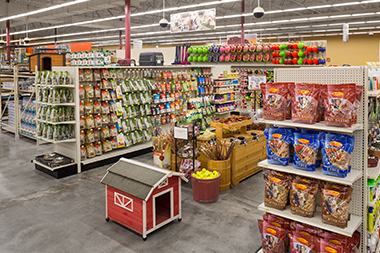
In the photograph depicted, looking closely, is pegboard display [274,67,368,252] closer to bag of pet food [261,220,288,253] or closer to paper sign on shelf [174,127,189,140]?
bag of pet food [261,220,288,253]

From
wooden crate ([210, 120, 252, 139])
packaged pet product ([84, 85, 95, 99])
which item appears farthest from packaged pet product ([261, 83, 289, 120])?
packaged pet product ([84, 85, 95, 99])

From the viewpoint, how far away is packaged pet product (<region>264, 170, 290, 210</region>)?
311cm

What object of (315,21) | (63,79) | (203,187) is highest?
(315,21)

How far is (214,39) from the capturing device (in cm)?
2850

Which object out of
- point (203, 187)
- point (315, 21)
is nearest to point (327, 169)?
point (203, 187)

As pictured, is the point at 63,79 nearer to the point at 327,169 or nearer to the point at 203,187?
the point at 203,187

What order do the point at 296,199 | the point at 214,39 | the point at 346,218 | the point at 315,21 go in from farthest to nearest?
the point at 214,39, the point at 315,21, the point at 296,199, the point at 346,218

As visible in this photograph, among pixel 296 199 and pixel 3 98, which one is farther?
pixel 3 98

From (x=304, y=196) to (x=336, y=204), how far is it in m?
0.27

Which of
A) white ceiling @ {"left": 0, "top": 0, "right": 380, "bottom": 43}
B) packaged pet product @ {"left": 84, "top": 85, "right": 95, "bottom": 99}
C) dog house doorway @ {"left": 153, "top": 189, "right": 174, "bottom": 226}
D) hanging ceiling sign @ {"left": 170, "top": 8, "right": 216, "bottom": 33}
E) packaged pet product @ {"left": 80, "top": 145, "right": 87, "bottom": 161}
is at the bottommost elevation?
dog house doorway @ {"left": 153, "top": 189, "right": 174, "bottom": 226}

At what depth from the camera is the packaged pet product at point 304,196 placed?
9.65 ft

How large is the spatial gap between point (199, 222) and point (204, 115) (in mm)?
4645

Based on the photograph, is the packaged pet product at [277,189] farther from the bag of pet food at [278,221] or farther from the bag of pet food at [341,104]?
the bag of pet food at [341,104]

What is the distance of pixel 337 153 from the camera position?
273cm
